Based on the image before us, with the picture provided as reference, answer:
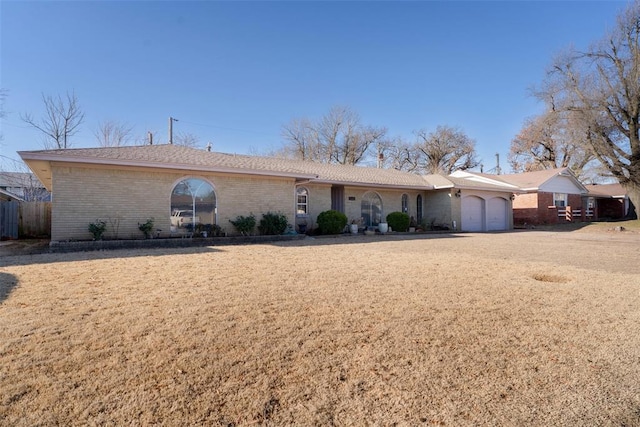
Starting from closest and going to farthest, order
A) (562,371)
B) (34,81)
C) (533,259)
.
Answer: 1. (562,371)
2. (533,259)
3. (34,81)

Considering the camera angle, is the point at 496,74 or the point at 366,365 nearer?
the point at 366,365

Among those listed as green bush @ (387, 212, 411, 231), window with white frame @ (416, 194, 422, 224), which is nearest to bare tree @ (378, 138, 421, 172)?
window with white frame @ (416, 194, 422, 224)

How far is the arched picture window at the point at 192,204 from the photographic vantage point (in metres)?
12.2

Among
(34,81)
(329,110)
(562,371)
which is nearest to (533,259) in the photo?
(562,371)

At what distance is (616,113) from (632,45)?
13.3ft

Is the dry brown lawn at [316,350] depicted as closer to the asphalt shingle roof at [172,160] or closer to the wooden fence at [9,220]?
the asphalt shingle roof at [172,160]

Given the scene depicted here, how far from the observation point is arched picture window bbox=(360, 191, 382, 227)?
733 inches

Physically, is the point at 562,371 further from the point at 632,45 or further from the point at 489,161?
→ the point at 489,161

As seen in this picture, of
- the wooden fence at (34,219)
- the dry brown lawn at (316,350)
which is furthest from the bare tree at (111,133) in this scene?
the dry brown lawn at (316,350)

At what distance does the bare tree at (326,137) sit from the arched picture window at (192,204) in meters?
27.1

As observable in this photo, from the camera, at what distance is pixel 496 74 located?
63.9 feet

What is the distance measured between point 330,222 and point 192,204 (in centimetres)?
616

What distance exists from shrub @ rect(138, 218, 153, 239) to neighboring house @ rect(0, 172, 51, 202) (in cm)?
2509

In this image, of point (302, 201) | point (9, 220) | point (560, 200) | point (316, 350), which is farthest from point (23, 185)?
point (560, 200)
